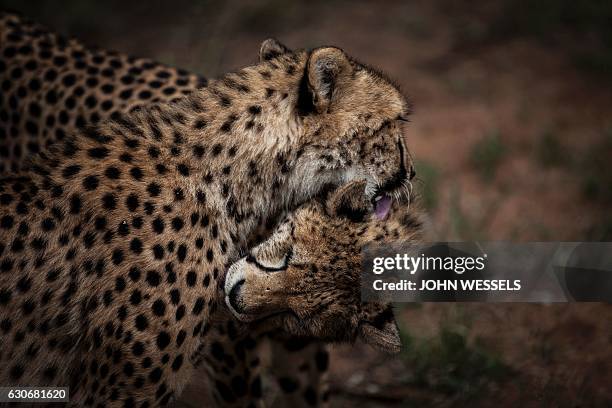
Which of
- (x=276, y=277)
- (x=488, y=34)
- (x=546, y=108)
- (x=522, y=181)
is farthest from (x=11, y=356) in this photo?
(x=488, y=34)

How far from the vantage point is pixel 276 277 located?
7.92 feet

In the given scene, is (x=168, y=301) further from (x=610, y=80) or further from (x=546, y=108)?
(x=610, y=80)

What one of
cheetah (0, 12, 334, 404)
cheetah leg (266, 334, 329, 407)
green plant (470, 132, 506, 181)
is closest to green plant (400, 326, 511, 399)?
cheetah leg (266, 334, 329, 407)

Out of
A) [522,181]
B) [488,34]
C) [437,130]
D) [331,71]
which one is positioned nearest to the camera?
[331,71]

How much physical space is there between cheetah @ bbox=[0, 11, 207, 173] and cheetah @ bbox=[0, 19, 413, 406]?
0.76 m

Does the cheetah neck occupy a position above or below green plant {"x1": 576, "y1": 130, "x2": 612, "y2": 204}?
below

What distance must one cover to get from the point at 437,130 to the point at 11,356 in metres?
3.28

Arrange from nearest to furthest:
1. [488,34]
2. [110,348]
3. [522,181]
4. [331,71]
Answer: [110,348] < [331,71] < [522,181] < [488,34]

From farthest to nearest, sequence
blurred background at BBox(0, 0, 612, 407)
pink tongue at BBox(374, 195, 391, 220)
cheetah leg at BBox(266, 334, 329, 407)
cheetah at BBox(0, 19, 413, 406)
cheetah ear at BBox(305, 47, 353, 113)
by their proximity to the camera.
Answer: blurred background at BBox(0, 0, 612, 407)
cheetah leg at BBox(266, 334, 329, 407)
pink tongue at BBox(374, 195, 391, 220)
cheetah ear at BBox(305, 47, 353, 113)
cheetah at BBox(0, 19, 413, 406)

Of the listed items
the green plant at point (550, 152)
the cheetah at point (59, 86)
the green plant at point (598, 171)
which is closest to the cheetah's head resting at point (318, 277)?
the cheetah at point (59, 86)

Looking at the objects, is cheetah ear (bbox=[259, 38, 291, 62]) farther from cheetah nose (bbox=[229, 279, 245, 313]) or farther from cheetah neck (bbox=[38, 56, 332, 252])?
cheetah nose (bbox=[229, 279, 245, 313])

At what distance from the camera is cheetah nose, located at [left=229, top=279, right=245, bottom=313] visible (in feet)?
7.86

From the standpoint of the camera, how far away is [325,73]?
2.52 meters

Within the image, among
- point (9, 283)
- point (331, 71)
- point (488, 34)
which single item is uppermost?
point (488, 34)
